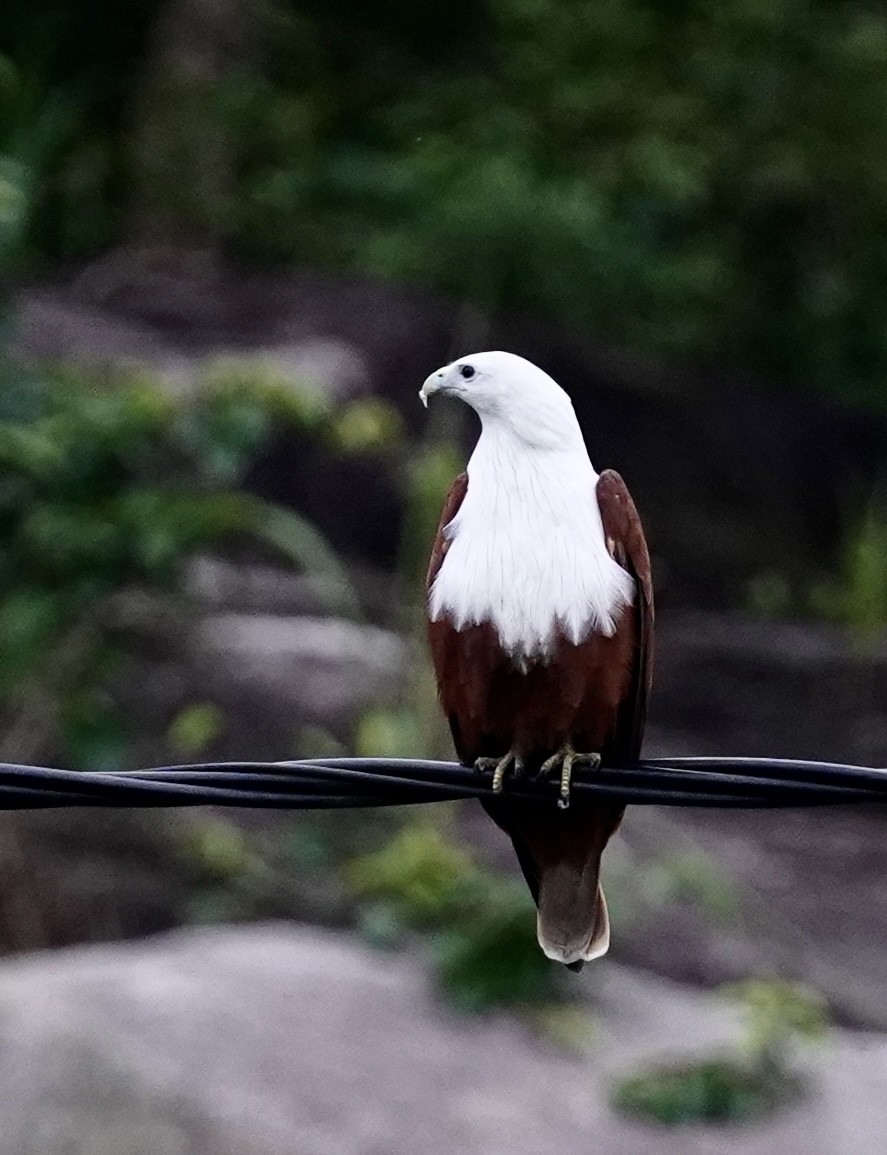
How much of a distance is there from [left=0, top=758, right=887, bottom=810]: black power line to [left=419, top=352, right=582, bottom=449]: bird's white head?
878 millimetres

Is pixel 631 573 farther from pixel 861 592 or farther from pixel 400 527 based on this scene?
pixel 861 592

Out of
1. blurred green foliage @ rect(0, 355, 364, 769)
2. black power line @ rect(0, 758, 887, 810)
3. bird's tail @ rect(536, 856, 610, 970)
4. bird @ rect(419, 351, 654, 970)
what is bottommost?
black power line @ rect(0, 758, 887, 810)

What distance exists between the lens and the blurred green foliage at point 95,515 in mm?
6129

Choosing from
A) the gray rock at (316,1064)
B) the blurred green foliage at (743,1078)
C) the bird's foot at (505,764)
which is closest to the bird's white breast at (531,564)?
the bird's foot at (505,764)

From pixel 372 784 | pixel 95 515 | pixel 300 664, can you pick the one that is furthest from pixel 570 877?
pixel 300 664

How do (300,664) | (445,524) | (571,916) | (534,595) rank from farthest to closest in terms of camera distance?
(300,664)
(571,916)
(445,524)
(534,595)

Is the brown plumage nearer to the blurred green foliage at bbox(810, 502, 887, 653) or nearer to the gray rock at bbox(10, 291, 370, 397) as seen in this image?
the gray rock at bbox(10, 291, 370, 397)

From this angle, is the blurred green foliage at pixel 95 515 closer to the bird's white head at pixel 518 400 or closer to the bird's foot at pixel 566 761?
the bird's white head at pixel 518 400

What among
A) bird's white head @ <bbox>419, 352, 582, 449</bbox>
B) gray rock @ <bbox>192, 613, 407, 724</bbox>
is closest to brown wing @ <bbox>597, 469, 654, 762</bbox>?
bird's white head @ <bbox>419, 352, 582, 449</bbox>

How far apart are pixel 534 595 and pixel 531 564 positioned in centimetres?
5

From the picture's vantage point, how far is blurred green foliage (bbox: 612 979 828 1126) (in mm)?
5641

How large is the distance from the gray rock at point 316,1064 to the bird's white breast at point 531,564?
88.3 inches

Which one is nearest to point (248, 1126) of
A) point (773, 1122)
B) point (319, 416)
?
point (773, 1122)

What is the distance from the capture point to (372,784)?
8.95 feet
